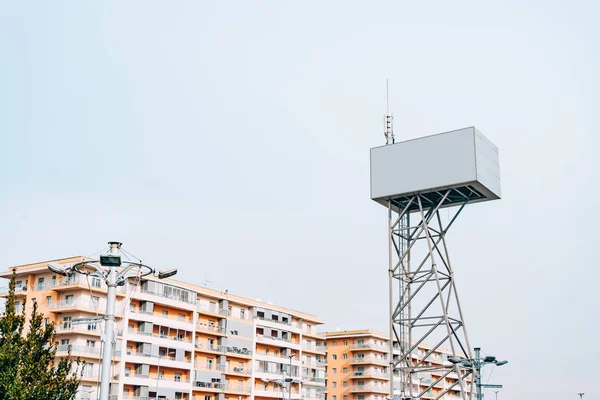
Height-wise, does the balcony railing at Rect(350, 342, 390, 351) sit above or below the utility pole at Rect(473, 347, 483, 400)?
above

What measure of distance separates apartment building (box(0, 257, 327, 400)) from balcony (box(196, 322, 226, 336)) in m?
0.12

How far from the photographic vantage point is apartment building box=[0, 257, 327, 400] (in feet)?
232

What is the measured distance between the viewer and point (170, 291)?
80062mm

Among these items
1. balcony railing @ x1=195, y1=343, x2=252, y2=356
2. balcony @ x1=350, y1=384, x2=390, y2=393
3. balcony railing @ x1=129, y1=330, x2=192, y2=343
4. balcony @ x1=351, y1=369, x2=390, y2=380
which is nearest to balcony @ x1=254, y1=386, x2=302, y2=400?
balcony railing @ x1=195, y1=343, x2=252, y2=356

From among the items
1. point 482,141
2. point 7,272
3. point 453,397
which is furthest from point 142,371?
point 453,397

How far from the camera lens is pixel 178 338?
79938 millimetres

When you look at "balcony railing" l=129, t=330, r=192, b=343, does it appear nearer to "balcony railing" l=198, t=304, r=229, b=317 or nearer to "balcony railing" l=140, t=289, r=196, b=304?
"balcony railing" l=140, t=289, r=196, b=304

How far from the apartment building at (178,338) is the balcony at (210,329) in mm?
117

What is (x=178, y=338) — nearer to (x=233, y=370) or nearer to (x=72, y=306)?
(x=233, y=370)

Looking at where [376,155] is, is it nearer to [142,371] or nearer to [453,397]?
[142,371]

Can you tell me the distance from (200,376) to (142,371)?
9992 millimetres

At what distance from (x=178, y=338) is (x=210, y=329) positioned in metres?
6.27

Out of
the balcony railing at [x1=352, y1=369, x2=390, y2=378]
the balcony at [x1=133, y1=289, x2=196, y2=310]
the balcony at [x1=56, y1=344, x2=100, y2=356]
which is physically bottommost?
the balcony at [x1=56, y1=344, x2=100, y2=356]

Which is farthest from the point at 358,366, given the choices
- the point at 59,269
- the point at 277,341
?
the point at 59,269
